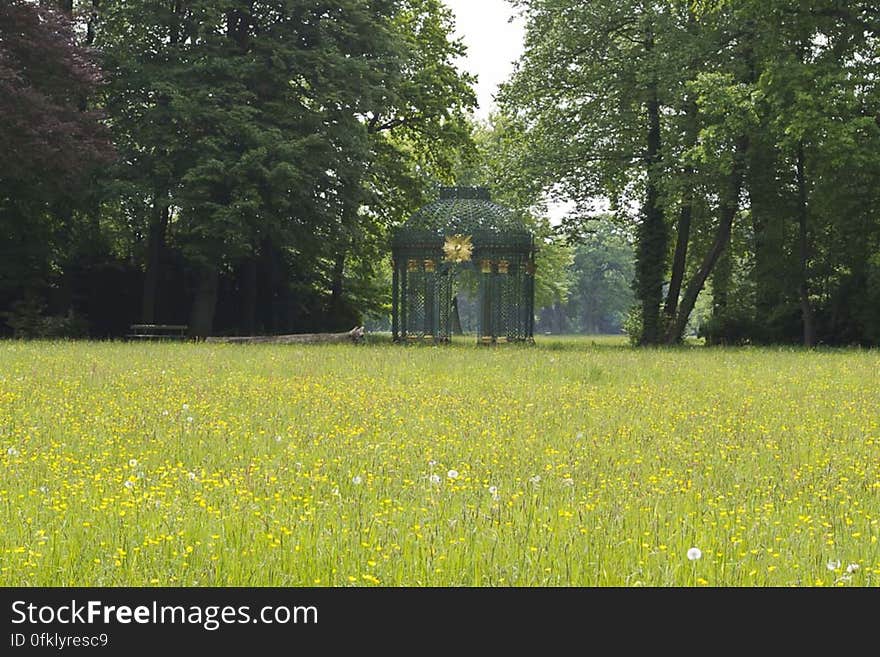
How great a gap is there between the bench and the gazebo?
7.12 m

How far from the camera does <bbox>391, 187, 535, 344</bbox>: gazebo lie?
1315 inches

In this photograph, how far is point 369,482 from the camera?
24.2ft

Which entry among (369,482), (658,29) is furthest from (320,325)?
(369,482)

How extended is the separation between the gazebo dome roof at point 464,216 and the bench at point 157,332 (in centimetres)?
818

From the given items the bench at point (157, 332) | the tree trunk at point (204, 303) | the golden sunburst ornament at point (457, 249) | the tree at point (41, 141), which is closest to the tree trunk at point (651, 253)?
the golden sunburst ornament at point (457, 249)

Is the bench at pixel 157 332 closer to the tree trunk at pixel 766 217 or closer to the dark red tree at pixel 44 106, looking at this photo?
the dark red tree at pixel 44 106

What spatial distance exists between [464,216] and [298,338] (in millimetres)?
7209

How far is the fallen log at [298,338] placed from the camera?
29.6 metres

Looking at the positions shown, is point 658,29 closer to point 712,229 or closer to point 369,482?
point 712,229

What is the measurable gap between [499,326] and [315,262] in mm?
8130

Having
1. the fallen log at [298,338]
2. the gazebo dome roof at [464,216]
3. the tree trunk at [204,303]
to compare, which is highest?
the gazebo dome roof at [464,216]

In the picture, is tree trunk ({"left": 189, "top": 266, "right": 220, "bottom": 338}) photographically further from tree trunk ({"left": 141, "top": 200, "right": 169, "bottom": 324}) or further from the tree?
the tree

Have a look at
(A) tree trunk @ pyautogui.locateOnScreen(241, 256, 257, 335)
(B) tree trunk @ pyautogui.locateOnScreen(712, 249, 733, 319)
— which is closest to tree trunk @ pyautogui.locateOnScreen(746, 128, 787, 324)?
(B) tree trunk @ pyautogui.locateOnScreen(712, 249, 733, 319)
